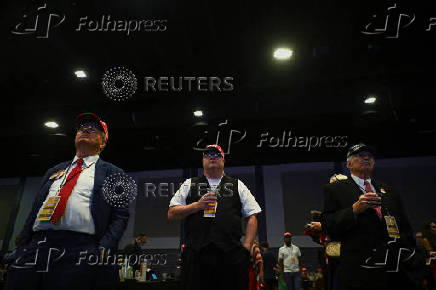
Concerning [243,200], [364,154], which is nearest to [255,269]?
[243,200]

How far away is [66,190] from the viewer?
2.02 meters

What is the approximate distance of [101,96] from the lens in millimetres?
7570

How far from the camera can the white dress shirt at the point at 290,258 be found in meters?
8.41

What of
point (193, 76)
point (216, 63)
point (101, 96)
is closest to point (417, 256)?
point (216, 63)

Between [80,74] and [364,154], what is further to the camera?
[80,74]

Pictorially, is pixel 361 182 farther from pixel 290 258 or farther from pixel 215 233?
pixel 290 258

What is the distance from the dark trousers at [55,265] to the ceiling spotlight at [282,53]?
5.20 meters

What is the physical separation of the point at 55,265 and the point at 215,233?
3.70ft

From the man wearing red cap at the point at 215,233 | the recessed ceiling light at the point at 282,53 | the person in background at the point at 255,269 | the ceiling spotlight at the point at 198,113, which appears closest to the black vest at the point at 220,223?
the man wearing red cap at the point at 215,233

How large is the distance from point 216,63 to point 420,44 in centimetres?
383

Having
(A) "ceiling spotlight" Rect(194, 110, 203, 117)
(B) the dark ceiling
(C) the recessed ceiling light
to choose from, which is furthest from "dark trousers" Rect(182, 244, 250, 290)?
(A) "ceiling spotlight" Rect(194, 110, 203, 117)

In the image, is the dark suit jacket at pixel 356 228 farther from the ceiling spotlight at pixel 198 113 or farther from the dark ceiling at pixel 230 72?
the ceiling spotlight at pixel 198 113

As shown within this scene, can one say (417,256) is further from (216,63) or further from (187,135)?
(187,135)

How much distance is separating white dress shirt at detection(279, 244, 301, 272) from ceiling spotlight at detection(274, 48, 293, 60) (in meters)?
5.15
